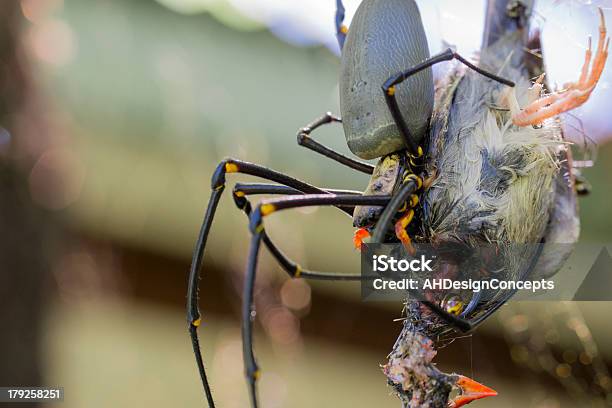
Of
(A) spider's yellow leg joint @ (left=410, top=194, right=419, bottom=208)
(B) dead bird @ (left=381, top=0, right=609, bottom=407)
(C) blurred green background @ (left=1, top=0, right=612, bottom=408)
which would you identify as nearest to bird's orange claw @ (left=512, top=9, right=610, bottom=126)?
(B) dead bird @ (left=381, top=0, right=609, bottom=407)

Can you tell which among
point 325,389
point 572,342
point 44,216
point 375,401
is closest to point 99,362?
point 325,389

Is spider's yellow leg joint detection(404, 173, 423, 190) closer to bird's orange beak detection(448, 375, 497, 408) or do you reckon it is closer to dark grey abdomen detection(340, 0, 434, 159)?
dark grey abdomen detection(340, 0, 434, 159)

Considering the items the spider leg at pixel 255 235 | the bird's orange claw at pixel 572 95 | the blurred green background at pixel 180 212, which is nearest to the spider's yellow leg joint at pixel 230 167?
the spider leg at pixel 255 235

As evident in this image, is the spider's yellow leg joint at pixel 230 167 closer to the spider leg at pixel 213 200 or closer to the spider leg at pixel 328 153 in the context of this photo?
the spider leg at pixel 213 200

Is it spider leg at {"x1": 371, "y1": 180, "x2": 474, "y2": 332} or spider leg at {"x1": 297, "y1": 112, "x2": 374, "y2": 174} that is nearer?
spider leg at {"x1": 371, "y1": 180, "x2": 474, "y2": 332}

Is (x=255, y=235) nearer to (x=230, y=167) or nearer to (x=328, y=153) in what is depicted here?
(x=230, y=167)
